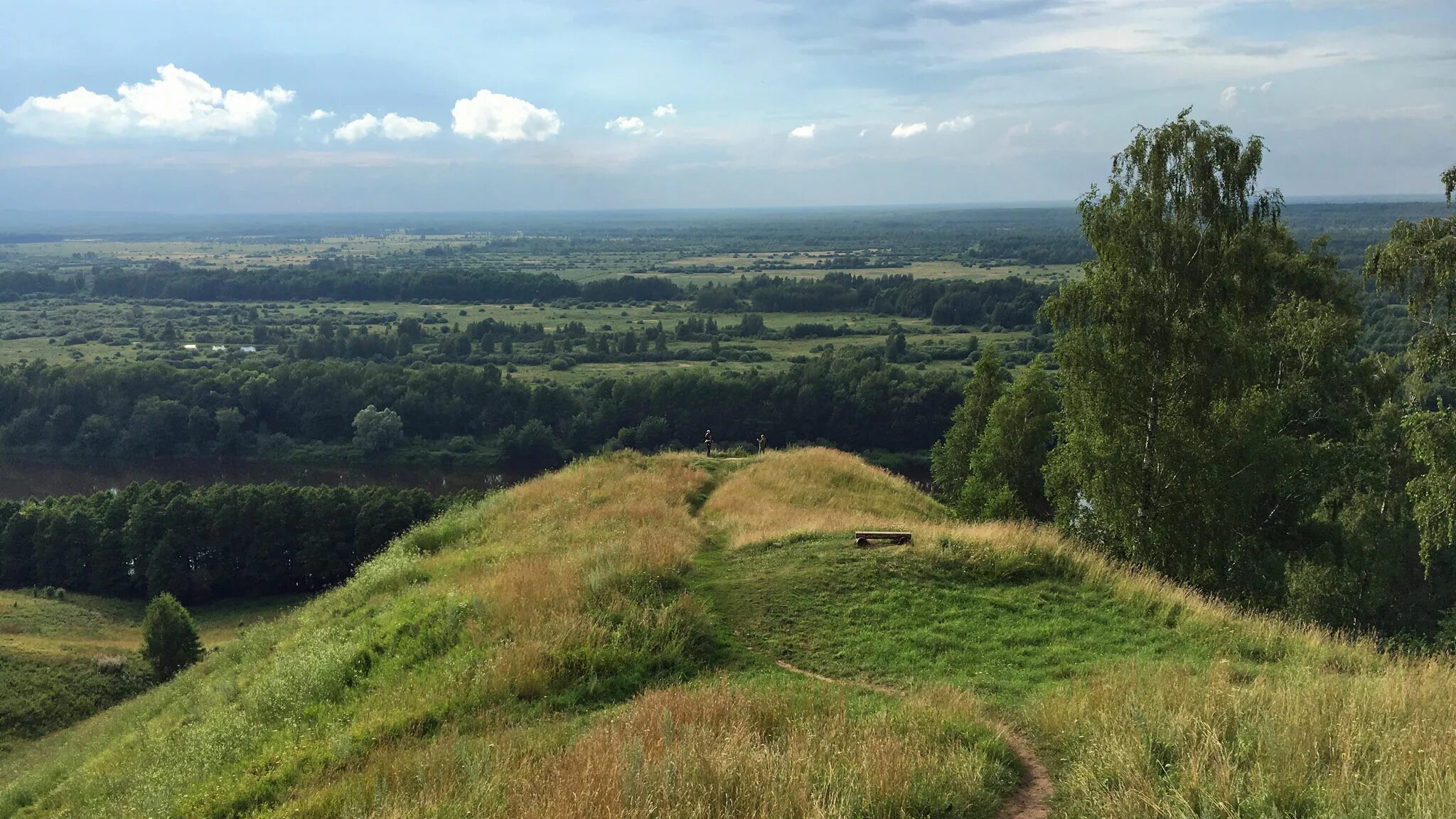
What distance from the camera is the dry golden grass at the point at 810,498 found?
17.8m

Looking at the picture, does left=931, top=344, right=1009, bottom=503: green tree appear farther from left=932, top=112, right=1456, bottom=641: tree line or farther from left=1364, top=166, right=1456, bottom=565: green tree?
left=1364, top=166, right=1456, bottom=565: green tree

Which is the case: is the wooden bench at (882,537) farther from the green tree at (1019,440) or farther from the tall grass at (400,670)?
the green tree at (1019,440)

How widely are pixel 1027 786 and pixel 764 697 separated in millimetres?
2643

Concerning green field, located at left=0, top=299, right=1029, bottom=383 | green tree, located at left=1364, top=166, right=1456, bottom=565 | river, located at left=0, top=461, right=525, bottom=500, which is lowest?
river, located at left=0, top=461, right=525, bottom=500

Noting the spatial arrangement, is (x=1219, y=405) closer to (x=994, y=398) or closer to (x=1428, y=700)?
(x=1428, y=700)

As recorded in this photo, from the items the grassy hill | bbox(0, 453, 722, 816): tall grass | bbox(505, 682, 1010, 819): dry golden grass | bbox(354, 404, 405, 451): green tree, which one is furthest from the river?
bbox(505, 682, 1010, 819): dry golden grass

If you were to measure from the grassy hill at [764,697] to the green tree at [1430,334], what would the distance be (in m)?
5.28

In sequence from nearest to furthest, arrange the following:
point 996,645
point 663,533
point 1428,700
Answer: point 1428,700, point 996,645, point 663,533

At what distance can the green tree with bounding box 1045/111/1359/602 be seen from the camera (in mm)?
18047

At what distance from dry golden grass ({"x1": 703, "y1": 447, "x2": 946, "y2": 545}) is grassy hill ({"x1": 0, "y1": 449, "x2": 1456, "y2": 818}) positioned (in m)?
0.28

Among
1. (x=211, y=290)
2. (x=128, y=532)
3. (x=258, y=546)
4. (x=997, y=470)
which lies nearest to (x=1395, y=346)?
(x=997, y=470)

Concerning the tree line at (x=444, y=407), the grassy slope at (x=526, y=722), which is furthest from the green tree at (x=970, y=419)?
the tree line at (x=444, y=407)

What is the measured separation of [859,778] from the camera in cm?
659

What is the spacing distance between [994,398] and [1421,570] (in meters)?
14.4
